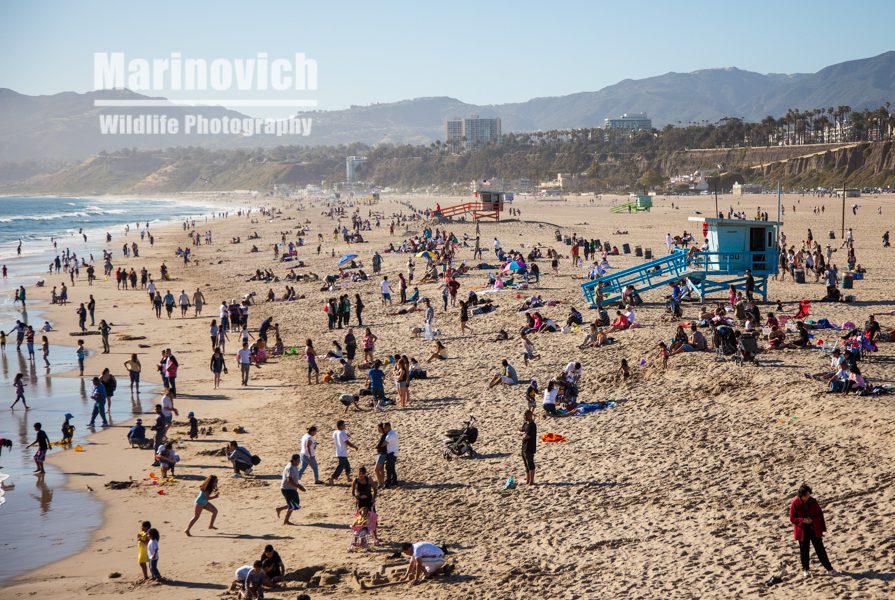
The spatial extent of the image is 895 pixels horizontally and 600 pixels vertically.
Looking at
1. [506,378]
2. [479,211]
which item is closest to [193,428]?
[506,378]

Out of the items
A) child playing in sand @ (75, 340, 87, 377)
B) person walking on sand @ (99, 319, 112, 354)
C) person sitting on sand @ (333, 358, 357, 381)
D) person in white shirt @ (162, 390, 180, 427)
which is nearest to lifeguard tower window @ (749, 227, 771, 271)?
person sitting on sand @ (333, 358, 357, 381)

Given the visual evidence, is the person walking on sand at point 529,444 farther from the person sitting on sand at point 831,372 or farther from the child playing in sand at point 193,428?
the child playing in sand at point 193,428

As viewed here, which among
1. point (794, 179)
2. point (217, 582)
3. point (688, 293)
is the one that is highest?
point (794, 179)

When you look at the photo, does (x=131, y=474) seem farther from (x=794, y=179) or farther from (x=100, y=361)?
(x=794, y=179)

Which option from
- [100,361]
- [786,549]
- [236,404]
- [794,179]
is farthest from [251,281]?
[794,179]

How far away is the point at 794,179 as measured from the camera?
117 m

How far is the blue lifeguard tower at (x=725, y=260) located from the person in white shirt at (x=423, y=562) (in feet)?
46.7

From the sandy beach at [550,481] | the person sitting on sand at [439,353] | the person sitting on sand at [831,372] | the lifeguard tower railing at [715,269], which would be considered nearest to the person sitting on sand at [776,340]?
the sandy beach at [550,481]

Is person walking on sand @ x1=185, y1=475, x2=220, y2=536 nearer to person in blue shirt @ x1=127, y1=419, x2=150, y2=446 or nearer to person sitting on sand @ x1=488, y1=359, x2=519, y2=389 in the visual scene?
person in blue shirt @ x1=127, y1=419, x2=150, y2=446

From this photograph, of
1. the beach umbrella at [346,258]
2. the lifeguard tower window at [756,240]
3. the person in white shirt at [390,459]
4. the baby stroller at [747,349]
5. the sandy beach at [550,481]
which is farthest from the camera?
the beach umbrella at [346,258]

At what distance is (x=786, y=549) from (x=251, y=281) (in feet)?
109

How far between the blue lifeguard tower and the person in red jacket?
14950mm

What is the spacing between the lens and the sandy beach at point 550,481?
31.1 feet

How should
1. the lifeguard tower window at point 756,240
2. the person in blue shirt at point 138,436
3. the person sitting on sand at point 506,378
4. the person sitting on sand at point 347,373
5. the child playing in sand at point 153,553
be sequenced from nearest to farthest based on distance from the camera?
the child playing in sand at point 153,553
the person in blue shirt at point 138,436
the person sitting on sand at point 506,378
the person sitting on sand at point 347,373
the lifeguard tower window at point 756,240
